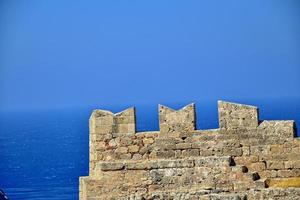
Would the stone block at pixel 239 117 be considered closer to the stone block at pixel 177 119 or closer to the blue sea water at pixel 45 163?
the stone block at pixel 177 119

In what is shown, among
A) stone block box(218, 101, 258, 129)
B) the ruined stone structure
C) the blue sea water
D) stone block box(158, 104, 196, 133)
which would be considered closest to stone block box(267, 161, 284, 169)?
the ruined stone structure

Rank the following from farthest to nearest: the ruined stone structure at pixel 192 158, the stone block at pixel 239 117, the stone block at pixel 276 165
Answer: the stone block at pixel 239 117 < the stone block at pixel 276 165 < the ruined stone structure at pixel 192 158

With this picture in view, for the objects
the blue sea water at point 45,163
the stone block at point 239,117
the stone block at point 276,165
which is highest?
the blue sea water at point 45,163

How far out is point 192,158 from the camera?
806 inches

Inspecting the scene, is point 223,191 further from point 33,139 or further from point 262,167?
point 33,139

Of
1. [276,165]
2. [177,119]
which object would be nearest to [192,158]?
[177,119]

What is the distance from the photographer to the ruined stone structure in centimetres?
1997

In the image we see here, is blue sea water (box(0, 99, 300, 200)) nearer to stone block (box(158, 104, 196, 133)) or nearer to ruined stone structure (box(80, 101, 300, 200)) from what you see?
ruined stone structure (box(80, 101, 300, 200))

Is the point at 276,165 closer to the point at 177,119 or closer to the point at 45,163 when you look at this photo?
the point at 177,119

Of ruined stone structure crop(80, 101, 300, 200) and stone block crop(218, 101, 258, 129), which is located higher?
stone block crop(218, 101, 258, 129)

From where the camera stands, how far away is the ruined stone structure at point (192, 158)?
20.0 meters

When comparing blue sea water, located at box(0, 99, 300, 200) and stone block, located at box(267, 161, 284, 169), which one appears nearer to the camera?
stone block, located at box(267, 161, 284, 169)

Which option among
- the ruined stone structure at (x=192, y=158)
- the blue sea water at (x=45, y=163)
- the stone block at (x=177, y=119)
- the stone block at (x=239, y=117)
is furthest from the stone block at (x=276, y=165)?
the blue sea water at (x=45, y=163)

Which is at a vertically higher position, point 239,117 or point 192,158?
point 239,117
